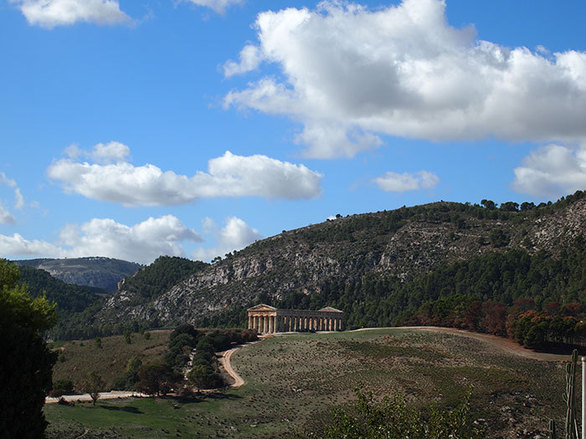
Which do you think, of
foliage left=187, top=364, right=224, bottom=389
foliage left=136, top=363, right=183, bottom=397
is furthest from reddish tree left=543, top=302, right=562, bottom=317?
foliage left=136, top=363, right=183, bottom=397

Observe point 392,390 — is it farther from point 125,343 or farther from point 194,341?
point 125,343

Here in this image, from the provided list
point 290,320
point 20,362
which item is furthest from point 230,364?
point 20,362

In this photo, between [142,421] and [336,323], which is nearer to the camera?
[142,421]

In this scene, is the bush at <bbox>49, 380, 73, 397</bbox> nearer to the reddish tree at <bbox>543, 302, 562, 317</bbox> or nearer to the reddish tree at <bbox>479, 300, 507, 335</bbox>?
the reddish tree at <bbox>479, 300, 507, 335</bbox>

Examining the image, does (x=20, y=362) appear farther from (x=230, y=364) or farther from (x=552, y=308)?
(x=552, y=308)

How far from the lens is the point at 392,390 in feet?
299

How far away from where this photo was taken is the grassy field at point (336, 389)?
75.5m

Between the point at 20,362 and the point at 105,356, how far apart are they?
9276 cm

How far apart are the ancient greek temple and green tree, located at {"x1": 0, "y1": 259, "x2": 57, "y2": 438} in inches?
4397

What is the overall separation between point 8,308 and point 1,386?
5.97 meters

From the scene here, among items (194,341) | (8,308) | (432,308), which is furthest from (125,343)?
(8,308)

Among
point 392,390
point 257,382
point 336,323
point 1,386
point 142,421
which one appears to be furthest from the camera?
point 336,323

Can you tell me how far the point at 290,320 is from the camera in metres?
164

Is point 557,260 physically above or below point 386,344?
above
